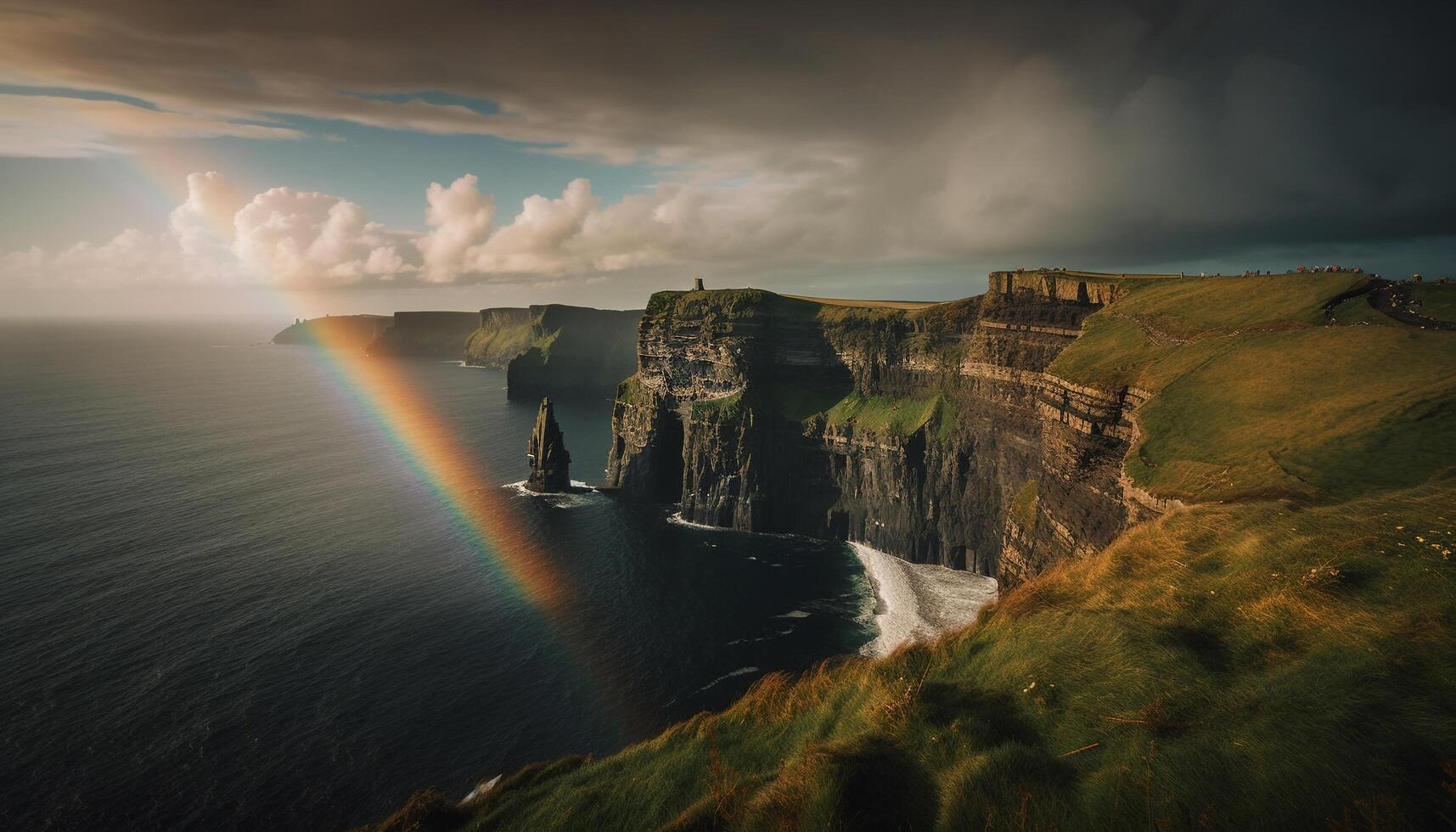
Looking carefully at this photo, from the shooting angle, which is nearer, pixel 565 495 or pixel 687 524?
pixel 687 524

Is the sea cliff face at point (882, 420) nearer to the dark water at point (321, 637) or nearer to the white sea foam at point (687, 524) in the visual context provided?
the white sea foam at point (687, 524)

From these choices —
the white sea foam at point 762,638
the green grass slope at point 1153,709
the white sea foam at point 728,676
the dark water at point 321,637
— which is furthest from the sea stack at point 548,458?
the green grass slope at point 1153,709

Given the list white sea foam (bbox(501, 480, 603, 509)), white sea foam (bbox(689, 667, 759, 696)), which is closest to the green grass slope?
white sea foam (bbox(689, 667, 759, 696))

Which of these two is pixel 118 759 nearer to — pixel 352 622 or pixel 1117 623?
pixel 352 622

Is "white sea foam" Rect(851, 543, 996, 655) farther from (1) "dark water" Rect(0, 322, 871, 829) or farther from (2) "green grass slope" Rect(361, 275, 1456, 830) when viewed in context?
(2) "green grass slope" Rect(361, 275, 1456, 830)

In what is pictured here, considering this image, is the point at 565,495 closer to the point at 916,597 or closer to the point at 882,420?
the point at 882,420

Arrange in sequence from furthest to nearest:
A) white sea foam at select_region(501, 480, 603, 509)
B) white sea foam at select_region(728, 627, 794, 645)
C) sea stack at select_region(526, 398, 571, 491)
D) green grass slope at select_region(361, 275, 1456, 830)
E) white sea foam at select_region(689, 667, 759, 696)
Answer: sea stack at select_region(526, 398, 571, 491) → white sea foam at select_region(501, 480, 603, 509) → white sea foam at select_region(728, 627, 794, 645) → white sea foam at select_region(689, 667, 759, 696) → green grass slope at select_region(361, 275, 1456, 830)

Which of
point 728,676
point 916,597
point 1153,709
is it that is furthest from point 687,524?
point 1153,709
